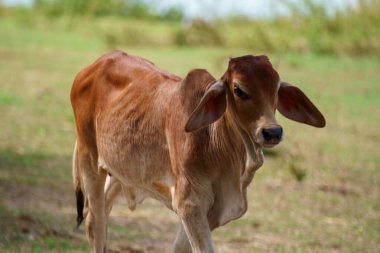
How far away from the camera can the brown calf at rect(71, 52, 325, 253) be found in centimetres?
525

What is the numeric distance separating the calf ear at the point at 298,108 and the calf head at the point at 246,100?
0.42 feet

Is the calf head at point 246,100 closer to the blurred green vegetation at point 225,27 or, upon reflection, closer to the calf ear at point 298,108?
the calf ear at point 298,108

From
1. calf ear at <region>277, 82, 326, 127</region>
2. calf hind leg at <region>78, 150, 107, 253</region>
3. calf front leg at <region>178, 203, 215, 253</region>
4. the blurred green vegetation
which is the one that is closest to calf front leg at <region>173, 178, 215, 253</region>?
calf front leg at <region>178, 203, 215, 253</region>

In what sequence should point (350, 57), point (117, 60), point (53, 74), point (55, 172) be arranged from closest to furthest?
point (117, 60)
point (55, 172)
point (53, 74)
point (350, 57)

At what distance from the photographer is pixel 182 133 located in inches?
217

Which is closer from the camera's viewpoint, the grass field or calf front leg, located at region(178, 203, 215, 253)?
calf front leg, located at region(178, 203, 215, 253)

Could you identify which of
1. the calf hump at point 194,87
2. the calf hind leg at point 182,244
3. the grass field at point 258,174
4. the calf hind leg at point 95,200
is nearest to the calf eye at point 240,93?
the calf hump at point 194,87

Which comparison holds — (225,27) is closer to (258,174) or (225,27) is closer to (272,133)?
(258,174)

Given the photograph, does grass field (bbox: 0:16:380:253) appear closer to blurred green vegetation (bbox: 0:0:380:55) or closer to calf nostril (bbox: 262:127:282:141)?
blurred green vegetation (bbox: 0:0:380:55)

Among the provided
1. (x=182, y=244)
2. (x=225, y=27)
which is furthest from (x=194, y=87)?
(x=225, y=27)

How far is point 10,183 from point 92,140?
296cm

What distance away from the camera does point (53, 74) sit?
631 inches

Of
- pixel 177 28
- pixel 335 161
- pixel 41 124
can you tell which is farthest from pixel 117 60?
pixel 177 28

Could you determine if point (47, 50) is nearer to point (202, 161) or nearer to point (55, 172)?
point (55, 172)
